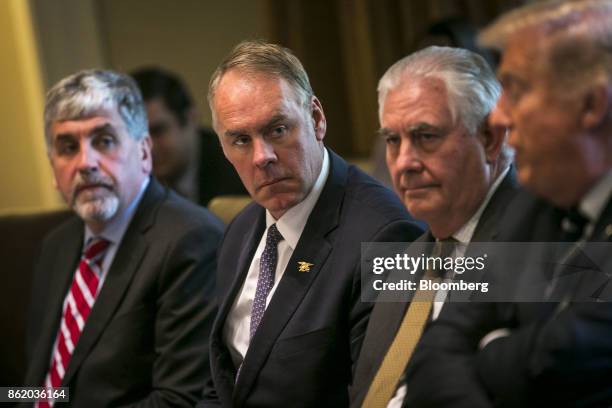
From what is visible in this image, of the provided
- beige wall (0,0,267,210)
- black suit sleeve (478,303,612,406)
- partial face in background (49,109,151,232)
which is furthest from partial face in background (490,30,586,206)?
beige wall (0,0,267,210)

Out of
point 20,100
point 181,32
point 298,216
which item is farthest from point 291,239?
point 181,32

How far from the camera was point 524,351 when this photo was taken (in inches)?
54.5

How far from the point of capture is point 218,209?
300 cm

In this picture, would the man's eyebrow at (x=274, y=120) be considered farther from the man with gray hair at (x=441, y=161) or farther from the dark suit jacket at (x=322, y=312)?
the man with gray hair at (x=441, y=161)

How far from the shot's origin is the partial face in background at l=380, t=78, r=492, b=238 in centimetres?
185

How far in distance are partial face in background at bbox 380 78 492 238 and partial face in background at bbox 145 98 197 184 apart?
239 centimetres

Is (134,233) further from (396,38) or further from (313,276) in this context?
(396,38)

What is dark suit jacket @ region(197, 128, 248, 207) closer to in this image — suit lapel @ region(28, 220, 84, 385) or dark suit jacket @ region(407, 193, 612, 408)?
suit lapel @ region(28, 220, 84, 385)

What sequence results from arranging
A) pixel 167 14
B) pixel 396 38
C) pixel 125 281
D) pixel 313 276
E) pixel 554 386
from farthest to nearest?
pixel 167 14
pixel 396 38
pixel 125 281
pixel 313 276
pixel 554 386

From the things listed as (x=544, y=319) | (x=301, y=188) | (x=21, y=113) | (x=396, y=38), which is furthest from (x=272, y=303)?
(x=21, y=113)

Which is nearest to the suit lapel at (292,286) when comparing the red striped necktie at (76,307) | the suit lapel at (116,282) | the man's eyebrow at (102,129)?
the suit lapel at (116,282)

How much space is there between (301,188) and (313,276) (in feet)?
0.71

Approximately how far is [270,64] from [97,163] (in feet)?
2.73

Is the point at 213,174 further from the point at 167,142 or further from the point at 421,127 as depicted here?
the point at 421,127
